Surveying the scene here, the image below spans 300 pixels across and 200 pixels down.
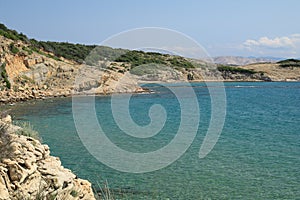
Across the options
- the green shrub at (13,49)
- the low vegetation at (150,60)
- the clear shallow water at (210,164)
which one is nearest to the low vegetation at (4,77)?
the green shrub at (13,49)

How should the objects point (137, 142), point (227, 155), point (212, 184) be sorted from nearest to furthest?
point (212, 184) → point (227, 155) → point (137, 142)

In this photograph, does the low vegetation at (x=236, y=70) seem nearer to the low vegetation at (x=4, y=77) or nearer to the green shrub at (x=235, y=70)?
the green shrub at (x=235, y=70)

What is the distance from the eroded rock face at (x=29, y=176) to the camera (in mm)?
6121

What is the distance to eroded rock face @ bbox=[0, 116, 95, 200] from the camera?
6121 millimetres

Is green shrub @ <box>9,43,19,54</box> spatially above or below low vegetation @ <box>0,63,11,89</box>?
above

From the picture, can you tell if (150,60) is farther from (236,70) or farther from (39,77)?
(39,77)

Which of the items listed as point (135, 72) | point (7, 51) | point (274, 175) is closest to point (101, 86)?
point (7, 51)

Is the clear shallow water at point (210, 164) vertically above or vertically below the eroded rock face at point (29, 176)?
below

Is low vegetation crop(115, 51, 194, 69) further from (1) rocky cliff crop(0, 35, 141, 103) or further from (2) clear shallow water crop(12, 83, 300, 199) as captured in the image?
(2) clear shallow water crop(12, 83, 300, 199)

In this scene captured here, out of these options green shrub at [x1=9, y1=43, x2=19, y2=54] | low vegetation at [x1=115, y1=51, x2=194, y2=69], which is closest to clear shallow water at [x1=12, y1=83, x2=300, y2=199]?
green shrub at [x1=9, y1=43, x2=19, y2=54]

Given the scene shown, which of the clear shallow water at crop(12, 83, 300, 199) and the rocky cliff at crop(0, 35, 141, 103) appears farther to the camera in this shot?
the rocky cliff at crop(0, 35, 141, 103)

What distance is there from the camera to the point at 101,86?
4838 cm

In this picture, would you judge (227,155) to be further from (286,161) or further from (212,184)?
(212,184)

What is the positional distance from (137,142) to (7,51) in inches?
1208
